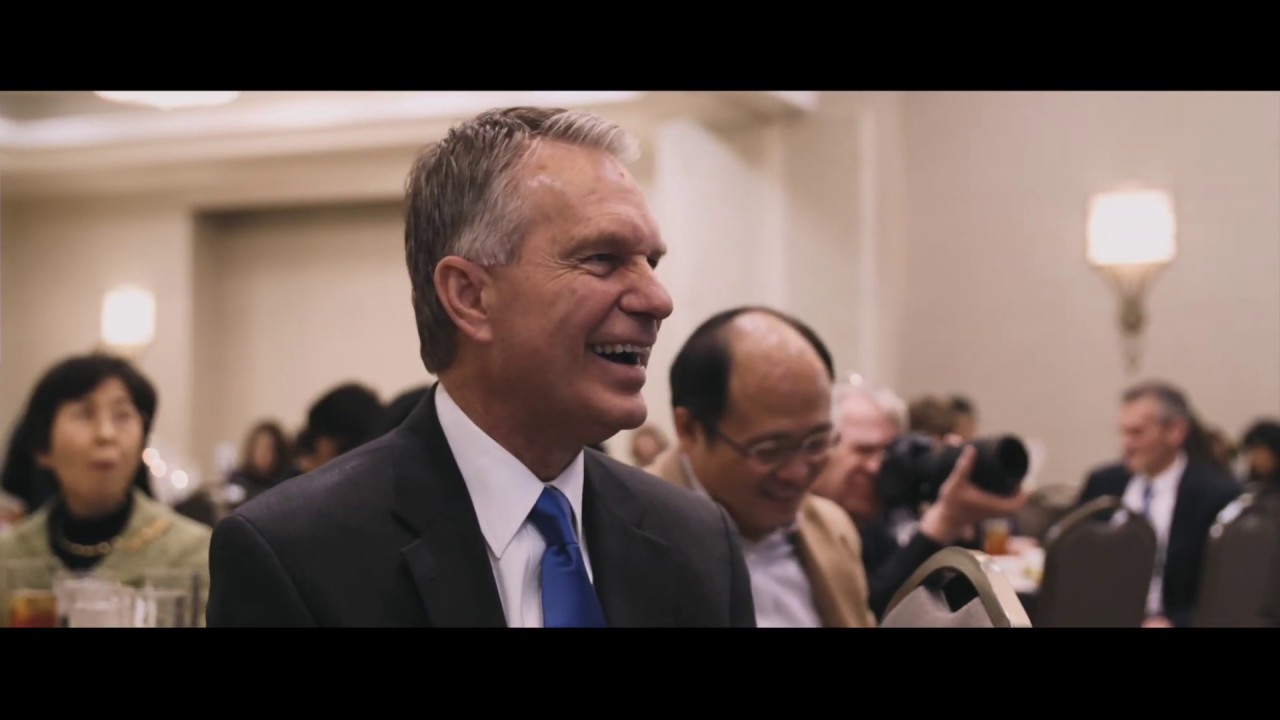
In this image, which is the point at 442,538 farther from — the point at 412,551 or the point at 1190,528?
the point at 1190,528

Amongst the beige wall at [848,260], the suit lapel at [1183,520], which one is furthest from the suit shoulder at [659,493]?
A: the beige wall at [848,260]

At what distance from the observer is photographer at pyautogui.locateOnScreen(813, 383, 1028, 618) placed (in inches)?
77.6

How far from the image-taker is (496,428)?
134 cm

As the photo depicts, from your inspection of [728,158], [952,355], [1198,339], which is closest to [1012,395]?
[952,355]

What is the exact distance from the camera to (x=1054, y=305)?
8234 mm

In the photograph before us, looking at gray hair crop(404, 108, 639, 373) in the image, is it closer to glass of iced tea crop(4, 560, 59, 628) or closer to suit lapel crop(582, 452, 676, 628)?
suit lapel crop(582, 452, 676, 628)

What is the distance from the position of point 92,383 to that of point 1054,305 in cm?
650

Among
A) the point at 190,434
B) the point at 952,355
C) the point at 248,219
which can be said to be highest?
the point at 248,219

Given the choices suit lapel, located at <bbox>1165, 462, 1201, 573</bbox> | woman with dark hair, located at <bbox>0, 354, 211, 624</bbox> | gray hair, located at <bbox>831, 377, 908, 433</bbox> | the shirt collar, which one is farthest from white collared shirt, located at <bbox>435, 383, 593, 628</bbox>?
suit lapel, located at <bbox>1165, 462, 1201, 573</bbox>

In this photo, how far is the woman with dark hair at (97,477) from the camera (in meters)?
2.80

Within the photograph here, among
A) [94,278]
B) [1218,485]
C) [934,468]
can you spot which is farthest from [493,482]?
[94,278]
